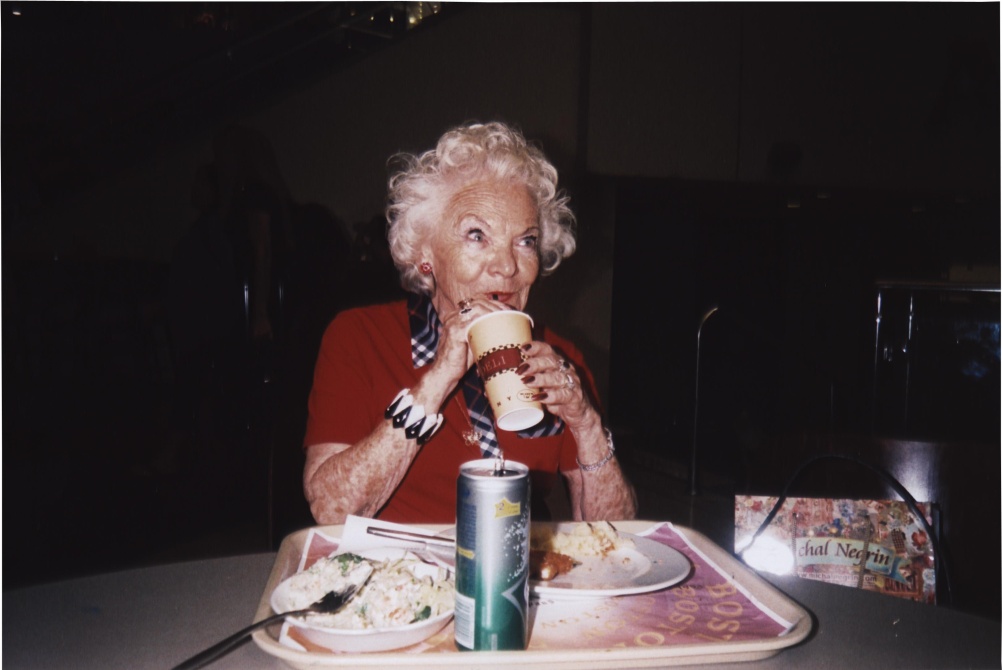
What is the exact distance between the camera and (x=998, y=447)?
1.24 meters

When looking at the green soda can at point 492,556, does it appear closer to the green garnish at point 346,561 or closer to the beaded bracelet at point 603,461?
the green garnish at point 346,561

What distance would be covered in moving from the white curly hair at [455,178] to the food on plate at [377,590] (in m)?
0.90

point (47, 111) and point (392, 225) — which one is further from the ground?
point (47, 111)

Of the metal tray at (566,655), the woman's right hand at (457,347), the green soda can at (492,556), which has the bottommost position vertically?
the metal tray at (566,655)

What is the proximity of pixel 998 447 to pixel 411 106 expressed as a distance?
4.06 metres

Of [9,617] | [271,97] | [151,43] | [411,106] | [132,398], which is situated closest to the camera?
[9,617]

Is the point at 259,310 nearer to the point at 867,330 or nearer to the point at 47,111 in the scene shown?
the point at 47,111

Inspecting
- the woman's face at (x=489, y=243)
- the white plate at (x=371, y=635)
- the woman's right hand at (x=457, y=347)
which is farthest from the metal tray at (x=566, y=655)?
the woman's face at (x=489, y=243)

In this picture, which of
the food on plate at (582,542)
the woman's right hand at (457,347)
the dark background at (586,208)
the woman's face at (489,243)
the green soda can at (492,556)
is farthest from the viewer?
the dark background at (586,208)

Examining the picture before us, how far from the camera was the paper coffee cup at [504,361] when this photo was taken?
1.02 m

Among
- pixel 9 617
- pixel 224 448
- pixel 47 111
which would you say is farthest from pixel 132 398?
pixel 9 617

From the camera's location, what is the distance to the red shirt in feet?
4.71

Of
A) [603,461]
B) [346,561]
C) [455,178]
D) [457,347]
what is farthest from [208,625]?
[455,178]

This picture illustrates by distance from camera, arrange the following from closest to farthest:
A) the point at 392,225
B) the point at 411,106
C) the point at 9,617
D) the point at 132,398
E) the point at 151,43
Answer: the point at 9,617 < the point at 392,225 < the point at 132,398 < the point at 151,43 < the point at 411,106
